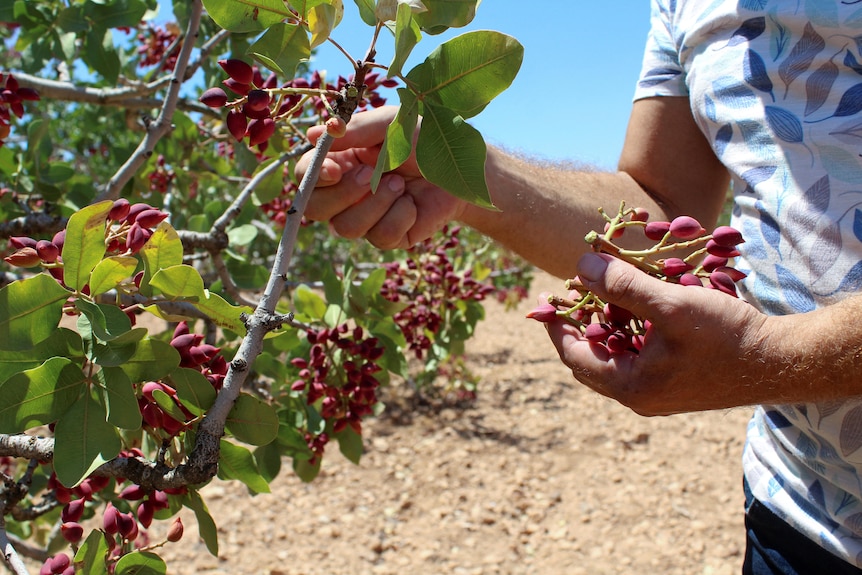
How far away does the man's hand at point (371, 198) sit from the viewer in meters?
1.52

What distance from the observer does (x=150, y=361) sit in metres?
0.99

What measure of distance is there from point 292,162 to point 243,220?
0.32 meters

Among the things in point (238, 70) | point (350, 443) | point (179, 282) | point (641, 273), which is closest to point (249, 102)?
point (238, 70)

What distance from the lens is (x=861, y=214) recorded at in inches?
51.5

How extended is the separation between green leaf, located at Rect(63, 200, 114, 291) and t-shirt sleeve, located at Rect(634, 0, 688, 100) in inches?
60.9

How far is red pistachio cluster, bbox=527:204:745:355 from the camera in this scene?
979 millimetres

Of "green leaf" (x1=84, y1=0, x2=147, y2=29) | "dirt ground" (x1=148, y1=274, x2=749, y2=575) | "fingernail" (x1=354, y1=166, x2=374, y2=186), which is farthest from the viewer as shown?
"dirt ground" (x1=148, y1=274, x2=749, y2=575)

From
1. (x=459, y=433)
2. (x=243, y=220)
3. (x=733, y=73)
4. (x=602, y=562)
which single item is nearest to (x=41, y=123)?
(x=243, y=220)

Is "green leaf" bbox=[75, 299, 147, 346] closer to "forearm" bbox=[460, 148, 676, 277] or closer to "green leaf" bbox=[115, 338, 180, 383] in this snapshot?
"green leaf" bbox=[115, 338, 180, 383]

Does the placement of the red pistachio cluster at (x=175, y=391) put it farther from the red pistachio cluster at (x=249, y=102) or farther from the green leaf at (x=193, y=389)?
the red pistachio cluster at (x=249, y=102)

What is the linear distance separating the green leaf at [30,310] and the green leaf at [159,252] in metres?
0.10

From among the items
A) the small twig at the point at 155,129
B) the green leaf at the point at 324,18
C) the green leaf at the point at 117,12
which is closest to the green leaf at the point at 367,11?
the green leaf at the point at 324,18

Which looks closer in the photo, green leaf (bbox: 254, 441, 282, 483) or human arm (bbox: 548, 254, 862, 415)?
human arm (bbox: 548, 254, 862, 415)

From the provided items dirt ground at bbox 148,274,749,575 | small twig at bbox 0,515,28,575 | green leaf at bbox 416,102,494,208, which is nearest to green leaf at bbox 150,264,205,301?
green leaf at bbox 416,102,494,208
